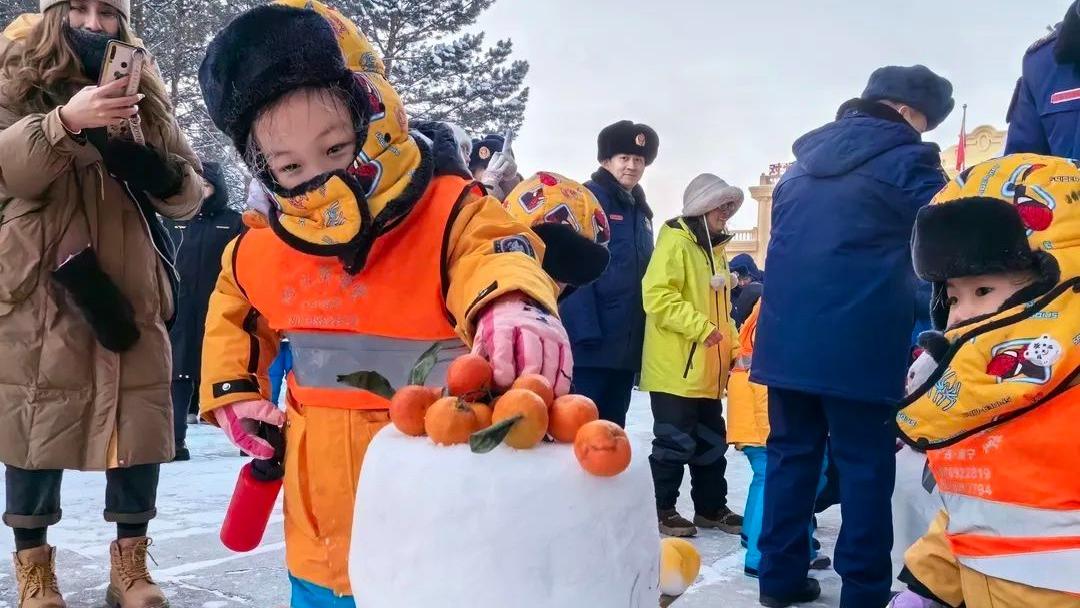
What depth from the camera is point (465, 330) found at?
129 cm

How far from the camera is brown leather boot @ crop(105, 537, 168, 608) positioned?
2510 mm

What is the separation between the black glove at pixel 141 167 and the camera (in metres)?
2.36

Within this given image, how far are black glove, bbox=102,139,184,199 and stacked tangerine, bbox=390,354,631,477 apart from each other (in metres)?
1.75

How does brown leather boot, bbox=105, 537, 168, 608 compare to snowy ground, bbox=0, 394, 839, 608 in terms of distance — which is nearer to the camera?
brown leather boot, bbox=105, 537, 168, 608

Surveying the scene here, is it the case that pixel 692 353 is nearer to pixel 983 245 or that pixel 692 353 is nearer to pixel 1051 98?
pixel 1051 98

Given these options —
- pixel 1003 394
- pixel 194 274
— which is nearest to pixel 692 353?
pixel 1003 394

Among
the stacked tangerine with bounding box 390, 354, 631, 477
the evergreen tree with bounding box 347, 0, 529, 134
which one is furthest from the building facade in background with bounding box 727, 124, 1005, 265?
the stacked tangerine with bounding box 390, 354, 631, 477

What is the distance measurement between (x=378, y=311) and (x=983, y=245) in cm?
121

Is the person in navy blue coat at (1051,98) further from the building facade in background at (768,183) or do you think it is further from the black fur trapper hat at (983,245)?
the building facade in background at (768,183)

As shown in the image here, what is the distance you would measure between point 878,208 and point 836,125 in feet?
1.17

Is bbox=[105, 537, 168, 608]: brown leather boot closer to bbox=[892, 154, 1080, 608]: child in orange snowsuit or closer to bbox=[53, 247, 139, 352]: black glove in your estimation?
bbox=[53, 247, 139, 352]: black glove

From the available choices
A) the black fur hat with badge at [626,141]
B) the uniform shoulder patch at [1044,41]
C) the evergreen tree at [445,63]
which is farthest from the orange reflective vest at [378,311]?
the evergreen tree at [445,63]

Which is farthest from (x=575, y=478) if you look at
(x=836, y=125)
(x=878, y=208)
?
(x=836, y=125)

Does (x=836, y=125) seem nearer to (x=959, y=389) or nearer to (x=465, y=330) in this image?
(x=959, y=389)
